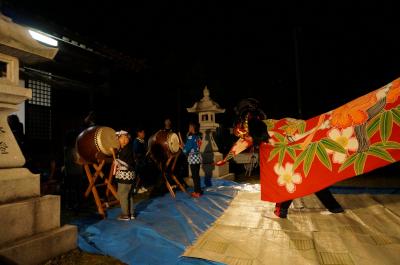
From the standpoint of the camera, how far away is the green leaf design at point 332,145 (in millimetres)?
4625

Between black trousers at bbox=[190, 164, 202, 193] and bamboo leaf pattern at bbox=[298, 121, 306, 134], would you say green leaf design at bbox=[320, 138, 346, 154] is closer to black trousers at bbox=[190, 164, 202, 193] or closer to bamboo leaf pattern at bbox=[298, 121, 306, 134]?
bamboo leaf pattern at bbox=[298, 121, 306, 134]

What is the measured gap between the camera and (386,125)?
425 centimetres

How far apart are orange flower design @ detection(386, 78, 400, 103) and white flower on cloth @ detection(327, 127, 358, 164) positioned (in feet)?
2.29

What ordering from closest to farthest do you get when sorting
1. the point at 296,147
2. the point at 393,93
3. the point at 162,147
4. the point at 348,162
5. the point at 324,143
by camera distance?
the point at 393,93 < the point at 348,162 < the point at 324,143 < the point at 296,147 < the point at 162,147

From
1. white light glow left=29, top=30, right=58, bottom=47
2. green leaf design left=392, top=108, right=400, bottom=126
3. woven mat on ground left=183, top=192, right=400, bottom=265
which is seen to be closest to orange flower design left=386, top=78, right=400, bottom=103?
green leaf design left=392, top=108, right=400, bottom=126

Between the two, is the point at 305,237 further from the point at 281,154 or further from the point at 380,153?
the point at 380,153

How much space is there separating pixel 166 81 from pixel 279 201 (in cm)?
1220

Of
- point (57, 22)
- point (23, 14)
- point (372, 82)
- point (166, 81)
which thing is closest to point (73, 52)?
point (57, 22)

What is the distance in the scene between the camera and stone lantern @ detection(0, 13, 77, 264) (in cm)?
329

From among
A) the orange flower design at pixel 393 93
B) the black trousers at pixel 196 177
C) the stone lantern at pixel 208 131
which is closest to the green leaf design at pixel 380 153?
the orange flower design at pixel 393 93

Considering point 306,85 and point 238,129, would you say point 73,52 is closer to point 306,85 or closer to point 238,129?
point 238,129

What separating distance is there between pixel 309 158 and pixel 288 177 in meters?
0.51

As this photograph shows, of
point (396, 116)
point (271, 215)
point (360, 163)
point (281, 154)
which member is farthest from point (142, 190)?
point (396, 116)

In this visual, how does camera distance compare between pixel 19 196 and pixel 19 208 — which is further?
pixel 19 196
